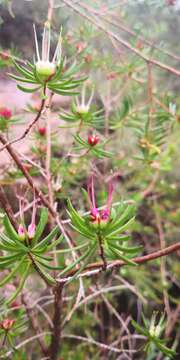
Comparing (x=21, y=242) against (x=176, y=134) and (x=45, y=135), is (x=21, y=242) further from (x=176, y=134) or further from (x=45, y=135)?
(x=176, y=134)

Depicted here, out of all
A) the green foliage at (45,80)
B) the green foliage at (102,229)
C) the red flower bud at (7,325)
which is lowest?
the red flower bud at (7,325)

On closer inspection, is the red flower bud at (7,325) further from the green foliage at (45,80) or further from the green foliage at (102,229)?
the green foliage at (45,80)

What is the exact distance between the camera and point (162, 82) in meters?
2.88

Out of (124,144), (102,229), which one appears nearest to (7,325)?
(102,229)

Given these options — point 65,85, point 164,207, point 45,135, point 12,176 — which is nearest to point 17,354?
point 12,176

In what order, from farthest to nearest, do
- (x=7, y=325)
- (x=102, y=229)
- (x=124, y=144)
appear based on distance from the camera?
(x=124, y=144) → (x=7, y=325) → (x=102, y=229)

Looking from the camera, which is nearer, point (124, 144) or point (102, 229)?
point (102, 229)

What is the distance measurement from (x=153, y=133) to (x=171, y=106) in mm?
86

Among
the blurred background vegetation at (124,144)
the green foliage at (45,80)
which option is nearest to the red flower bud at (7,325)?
the blurred background vegetation at (124,144)

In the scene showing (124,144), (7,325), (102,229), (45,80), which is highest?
(124,144)

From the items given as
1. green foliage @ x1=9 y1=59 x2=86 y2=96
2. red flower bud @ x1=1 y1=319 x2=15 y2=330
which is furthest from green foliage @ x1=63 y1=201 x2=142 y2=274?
red flower bud @ x1=1 y1=319 x2=15 y2=330

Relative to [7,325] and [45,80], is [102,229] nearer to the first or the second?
[45,80]

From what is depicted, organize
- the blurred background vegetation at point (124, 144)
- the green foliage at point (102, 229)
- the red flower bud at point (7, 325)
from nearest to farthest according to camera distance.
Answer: the green foliage at point (102, 229) < the red flower bud at point (7, 325) < the blurred background vegetation at point (124, 144)

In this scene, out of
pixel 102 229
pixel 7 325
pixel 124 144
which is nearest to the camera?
pixel 102 229
